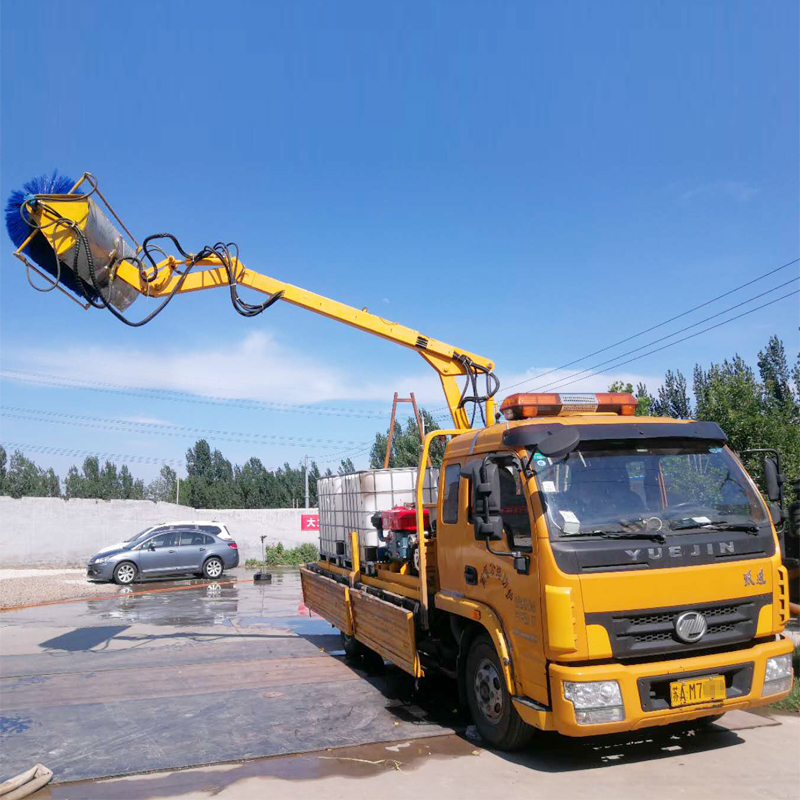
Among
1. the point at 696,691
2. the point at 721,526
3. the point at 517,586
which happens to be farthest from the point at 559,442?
the point at 696,691

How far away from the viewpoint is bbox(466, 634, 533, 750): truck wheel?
509 centimetres

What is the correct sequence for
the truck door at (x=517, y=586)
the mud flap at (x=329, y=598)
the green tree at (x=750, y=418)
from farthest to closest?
the green tree at (x=750, y=418)
the mud flap at (x=329, y=598)
the truck door at (x=517, y=586)

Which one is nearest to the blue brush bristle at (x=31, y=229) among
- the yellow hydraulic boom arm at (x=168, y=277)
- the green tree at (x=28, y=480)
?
the yellow hydraulic boom arm at (x=168, y=277)

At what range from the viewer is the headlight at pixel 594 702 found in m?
4.40

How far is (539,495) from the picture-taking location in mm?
4828

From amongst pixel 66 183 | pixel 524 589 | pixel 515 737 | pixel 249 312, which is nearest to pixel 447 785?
pixel 515 737

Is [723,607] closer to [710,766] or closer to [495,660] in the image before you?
[710,766]

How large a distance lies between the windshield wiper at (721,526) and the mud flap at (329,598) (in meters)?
4.60

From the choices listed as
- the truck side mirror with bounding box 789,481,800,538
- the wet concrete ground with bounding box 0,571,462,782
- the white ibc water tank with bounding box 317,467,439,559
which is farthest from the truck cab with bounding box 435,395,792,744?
the white ibc water tank with bounding box 317,467,439,559

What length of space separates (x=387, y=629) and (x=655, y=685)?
3.10 m

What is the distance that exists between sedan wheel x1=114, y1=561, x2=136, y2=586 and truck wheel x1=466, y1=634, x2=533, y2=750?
1566 cm

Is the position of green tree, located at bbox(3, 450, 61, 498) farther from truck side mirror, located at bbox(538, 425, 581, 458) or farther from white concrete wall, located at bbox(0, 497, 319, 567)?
truck side mirror, located at bbox(538, 425, 581, 458)

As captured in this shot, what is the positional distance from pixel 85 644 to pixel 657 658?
880 cm

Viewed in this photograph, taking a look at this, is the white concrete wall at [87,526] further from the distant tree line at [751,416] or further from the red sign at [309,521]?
the distant tree line at [751,416]
